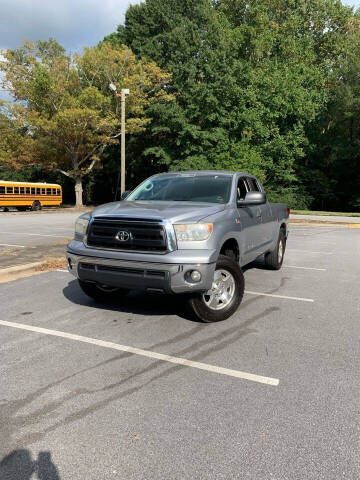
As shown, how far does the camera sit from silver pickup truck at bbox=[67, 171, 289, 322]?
→ 14.9 ft

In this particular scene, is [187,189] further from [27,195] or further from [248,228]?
[27,195]

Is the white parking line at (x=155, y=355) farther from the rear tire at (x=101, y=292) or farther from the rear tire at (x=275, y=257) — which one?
the rear tire at (x=275, y=257)

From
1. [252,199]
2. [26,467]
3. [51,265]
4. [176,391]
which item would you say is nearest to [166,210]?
[252,199]

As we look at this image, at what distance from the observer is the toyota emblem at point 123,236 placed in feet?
15.6

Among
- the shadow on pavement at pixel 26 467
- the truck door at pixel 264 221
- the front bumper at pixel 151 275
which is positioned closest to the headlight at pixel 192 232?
the front bumper at pixel 151 275

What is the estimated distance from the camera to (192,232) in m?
4.65

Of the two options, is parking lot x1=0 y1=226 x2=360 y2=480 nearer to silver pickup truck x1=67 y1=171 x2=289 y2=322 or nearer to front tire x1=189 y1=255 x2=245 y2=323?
front tire x1=189 y1=255 x2=245 y2=323

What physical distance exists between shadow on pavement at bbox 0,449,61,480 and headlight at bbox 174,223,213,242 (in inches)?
103

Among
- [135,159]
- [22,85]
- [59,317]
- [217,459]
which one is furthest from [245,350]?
[135,159]

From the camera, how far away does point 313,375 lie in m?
3.64

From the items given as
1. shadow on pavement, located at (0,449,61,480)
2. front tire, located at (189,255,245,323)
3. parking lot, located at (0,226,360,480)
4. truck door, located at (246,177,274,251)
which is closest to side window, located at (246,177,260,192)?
truck door, located at (246,177,274,251)

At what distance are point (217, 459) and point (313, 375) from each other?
4.94 feet

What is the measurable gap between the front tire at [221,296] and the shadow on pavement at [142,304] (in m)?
0.19

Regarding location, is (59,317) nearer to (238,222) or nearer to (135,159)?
(238,222)
